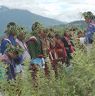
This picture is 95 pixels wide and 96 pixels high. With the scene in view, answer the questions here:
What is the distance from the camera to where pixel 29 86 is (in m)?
5.19

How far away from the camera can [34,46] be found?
38.7 feet

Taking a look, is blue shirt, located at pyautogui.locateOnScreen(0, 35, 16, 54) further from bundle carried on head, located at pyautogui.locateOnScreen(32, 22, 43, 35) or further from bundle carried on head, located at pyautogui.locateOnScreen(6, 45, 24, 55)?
bundle carried on head, located at pyautogui.locateOnScreen(32, 22, 43, 35)

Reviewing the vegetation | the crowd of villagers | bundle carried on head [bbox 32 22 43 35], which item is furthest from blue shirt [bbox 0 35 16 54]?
the vegetation

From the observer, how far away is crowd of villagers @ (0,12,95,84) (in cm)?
1009

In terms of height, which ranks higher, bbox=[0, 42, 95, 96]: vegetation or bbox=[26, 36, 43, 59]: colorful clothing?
bbox=[0, 42, 95, 96]: vegetation

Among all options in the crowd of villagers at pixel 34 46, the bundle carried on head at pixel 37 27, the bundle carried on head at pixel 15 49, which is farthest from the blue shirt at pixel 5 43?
the bundle carried on head at pixel 37 27

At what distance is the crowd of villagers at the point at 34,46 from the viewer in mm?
10086

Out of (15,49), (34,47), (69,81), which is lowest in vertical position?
(34,47)

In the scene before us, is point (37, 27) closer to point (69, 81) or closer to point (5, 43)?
point (5, 43)

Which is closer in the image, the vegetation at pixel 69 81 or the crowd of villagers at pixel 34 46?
the vegetation at pixel 69 81

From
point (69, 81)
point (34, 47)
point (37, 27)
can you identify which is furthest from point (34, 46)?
point (69, 81)

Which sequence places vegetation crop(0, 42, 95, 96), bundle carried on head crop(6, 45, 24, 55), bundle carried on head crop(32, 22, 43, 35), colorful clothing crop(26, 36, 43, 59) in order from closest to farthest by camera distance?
vegetation crop(0, 42, 95, 96) → bundle carried on head crop(6, 45, 24, 55) → bundle carried on head crop(32, 22, 43, 35) → colorful clothing crop(26, 36, 43, 59)

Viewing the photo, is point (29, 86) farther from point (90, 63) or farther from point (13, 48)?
point (13, 48)

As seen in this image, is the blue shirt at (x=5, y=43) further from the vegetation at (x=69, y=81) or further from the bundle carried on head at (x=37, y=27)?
the vegetation at (x=69, y=81)
